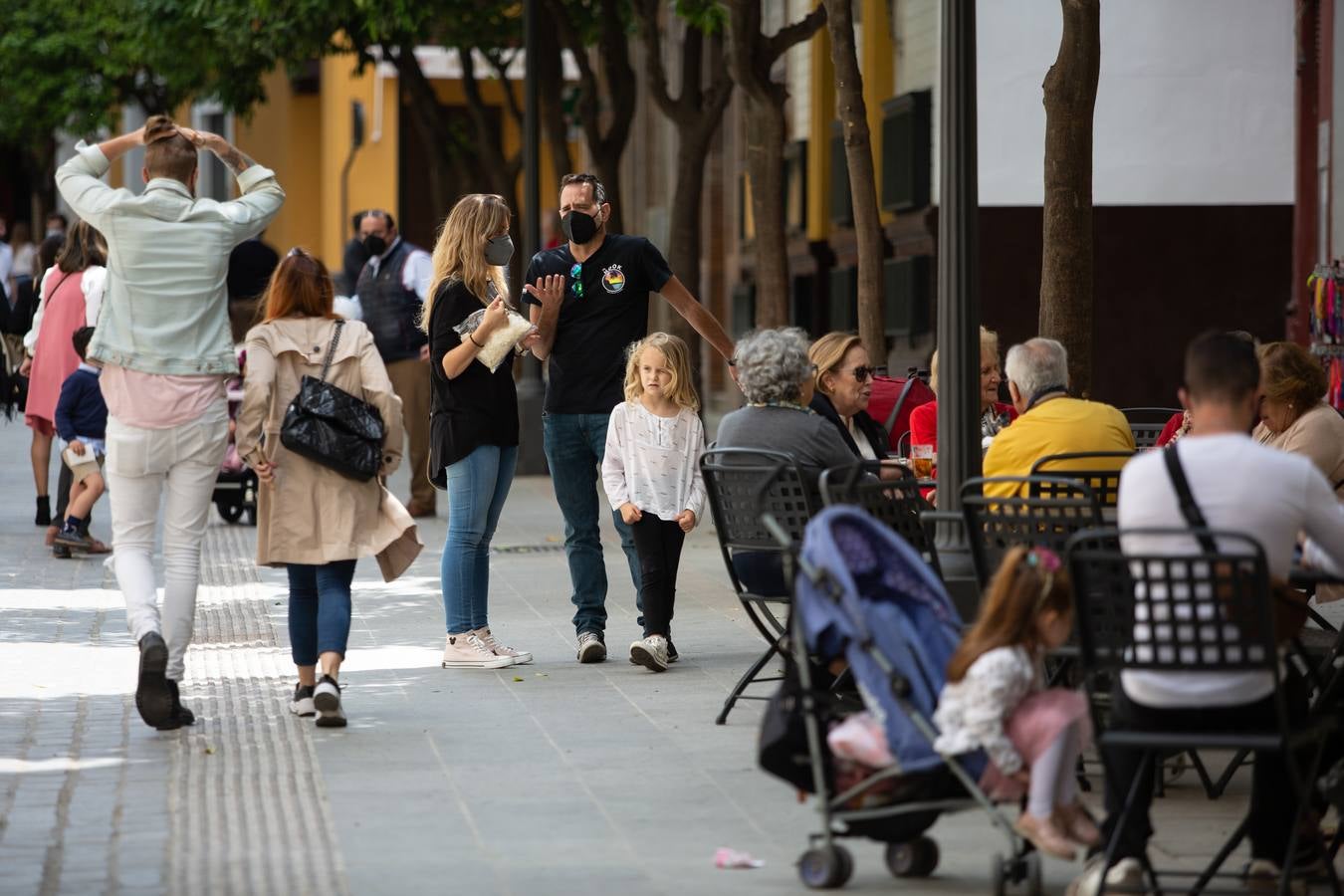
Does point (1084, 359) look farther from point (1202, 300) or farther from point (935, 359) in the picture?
point (1202, 300)

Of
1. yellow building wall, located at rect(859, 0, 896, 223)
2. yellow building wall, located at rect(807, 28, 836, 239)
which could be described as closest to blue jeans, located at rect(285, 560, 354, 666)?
yellow building wall, located at rect(859, 0, 896, 223)

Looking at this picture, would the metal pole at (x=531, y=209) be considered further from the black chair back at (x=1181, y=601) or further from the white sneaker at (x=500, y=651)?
the black chair back at (x=1181, y=601)

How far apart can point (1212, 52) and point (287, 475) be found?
10776 millimetres

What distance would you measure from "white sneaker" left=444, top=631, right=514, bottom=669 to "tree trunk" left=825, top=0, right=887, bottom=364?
4658 millimetres

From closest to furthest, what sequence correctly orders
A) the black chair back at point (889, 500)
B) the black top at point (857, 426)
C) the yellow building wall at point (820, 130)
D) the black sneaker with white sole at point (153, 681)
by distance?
the black chair back at point (889, 500) < the black sneaker with white sole at point (153, 681) < the black top at point (857, 426) < the yellow building wall at point (820, 130)

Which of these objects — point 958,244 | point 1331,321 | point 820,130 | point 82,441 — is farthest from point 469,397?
point 820,130

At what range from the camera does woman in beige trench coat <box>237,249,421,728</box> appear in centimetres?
813

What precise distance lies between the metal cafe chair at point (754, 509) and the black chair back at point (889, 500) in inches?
6.2

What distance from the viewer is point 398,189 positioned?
3875 centimetres

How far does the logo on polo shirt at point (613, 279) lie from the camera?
9.82 meters

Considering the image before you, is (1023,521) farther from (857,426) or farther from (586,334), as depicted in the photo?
(586,334)

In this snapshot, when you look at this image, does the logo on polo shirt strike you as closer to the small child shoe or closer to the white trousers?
the white trousers

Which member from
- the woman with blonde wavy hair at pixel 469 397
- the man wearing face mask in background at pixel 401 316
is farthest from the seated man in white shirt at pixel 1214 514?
the man wearing face mask in background at pixel 401 316

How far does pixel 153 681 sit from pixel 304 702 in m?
0.68
